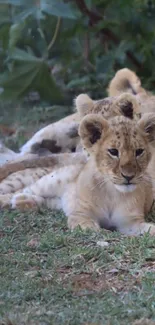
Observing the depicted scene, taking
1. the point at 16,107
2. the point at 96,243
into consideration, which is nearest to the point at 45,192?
the point at 96,243

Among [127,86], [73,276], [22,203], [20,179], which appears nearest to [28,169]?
[20,179]

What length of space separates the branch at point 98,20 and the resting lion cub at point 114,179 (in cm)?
249

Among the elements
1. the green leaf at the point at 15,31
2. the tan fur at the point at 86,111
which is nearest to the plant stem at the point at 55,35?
the green leaf at the point at 15,31

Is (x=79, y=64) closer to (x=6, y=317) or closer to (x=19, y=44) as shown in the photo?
(x=19, y=44)

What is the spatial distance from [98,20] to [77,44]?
0.66 metres

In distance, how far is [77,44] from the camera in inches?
333

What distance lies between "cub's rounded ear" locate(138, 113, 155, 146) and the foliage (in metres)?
2.07

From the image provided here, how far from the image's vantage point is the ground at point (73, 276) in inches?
145

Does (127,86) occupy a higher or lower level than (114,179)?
lower

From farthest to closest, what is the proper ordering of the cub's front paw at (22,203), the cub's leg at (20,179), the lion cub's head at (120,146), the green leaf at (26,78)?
the green leaf at (26,78), the cub's leg at (20,179), the cub's front paw at (22,203), the lion cub's head at (120,146)

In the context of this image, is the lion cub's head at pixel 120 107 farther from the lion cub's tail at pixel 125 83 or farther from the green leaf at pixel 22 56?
the green leaf at pixel 22 56

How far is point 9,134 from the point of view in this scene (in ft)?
27.2

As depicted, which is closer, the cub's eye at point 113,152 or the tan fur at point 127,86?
the cub's eye at point 113,152

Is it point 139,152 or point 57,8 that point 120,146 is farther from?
point 57,8
